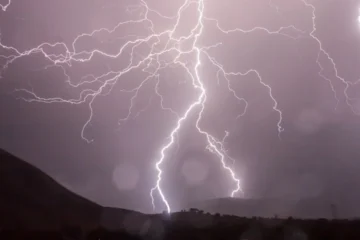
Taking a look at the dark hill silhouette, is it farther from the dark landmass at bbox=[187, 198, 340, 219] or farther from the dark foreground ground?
the dark landmass at bbox=[187, 198, 340, 219]

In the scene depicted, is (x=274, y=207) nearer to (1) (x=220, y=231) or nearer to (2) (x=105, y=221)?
(1) (x=220, y=231)

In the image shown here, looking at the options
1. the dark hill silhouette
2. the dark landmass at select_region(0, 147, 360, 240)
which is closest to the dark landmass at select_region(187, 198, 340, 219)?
the dark landmass at select_region(0, 147, 360, 240)

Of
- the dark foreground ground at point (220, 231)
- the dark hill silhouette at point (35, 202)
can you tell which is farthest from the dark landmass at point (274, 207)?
the dark hill silhouette at point (35, 202)

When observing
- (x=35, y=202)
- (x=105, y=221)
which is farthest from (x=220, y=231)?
(x=35, y=202)

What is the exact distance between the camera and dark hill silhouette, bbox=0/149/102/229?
996cm

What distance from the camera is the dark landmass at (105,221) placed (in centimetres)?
852

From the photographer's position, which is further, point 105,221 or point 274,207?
point 274,207

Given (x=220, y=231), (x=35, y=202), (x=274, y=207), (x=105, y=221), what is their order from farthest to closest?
1. (x=274, y=207)
2. (x=35, y=202)
3. (x=105, y=221)
4. (x=220, y=231)

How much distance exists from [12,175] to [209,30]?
834cm

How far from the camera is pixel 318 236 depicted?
325 inches

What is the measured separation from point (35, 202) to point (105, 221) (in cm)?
238

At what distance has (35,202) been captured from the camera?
11180 mm

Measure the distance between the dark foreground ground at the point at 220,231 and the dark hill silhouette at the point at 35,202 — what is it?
79cm

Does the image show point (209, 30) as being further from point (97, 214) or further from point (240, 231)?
point (97, 214)
